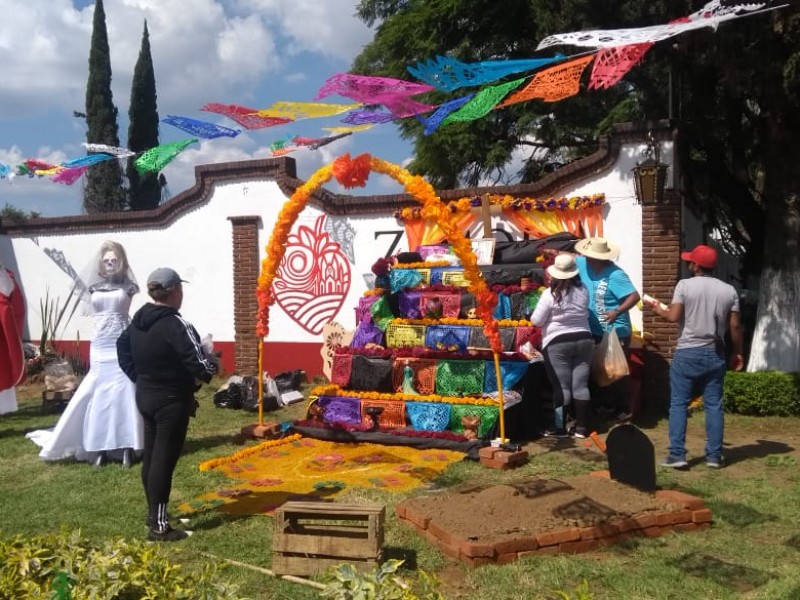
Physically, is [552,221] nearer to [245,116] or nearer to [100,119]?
[245,116]

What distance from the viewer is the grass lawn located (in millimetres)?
4156

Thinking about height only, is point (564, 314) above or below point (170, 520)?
above

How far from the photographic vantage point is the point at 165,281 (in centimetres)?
525

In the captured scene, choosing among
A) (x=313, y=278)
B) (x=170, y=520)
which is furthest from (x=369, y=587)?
(x=313, y=278)

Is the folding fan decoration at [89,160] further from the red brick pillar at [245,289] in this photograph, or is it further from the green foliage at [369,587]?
the green foliage at [369,587]

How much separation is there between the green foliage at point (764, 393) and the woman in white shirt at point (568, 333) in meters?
2.42

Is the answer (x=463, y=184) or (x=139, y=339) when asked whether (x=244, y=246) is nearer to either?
(x=463, y=184)

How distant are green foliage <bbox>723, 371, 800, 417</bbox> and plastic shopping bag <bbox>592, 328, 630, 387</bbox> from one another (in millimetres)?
1825

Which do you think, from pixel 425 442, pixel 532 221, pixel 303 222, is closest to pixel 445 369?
pixel 425 442

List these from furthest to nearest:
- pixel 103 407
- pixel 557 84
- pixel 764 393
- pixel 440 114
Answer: pixel 764 393
pixel 440 114
pixel 103 407
pixel 557 84

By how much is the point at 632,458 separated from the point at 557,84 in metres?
3.66

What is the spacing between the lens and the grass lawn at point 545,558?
4.16m

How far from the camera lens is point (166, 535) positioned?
16.6 feet

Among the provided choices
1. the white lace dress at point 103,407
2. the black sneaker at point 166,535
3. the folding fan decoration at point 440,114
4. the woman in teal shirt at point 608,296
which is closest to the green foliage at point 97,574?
the black sneaker at point 166,535
